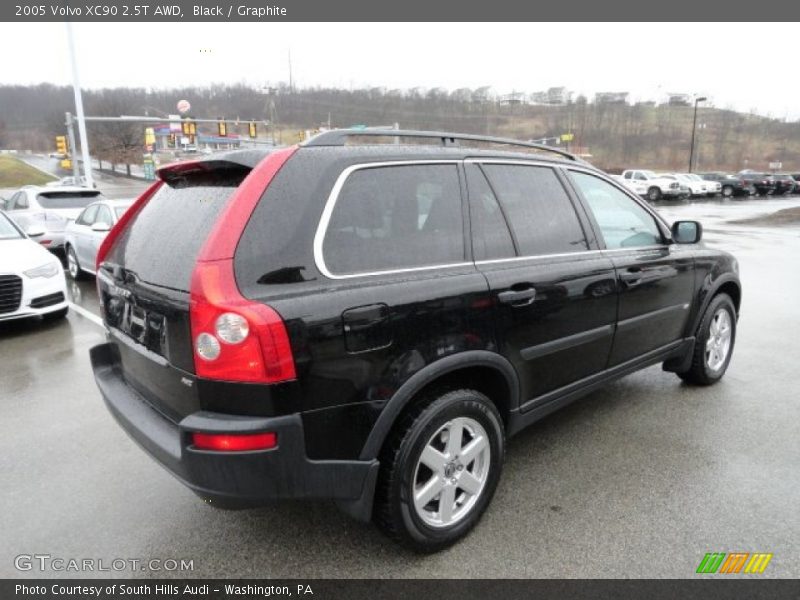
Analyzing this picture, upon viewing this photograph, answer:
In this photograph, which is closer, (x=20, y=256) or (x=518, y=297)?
(x=518, y=297)

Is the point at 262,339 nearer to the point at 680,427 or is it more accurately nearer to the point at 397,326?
the point at 397,326

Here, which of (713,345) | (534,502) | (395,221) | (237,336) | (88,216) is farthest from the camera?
(88,216)

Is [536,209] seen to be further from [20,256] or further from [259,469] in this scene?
[20,256]

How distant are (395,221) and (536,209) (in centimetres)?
100

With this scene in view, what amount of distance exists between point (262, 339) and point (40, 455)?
2.47 meters

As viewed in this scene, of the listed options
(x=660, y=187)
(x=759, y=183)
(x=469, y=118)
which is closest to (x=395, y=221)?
(x=660, y=187)

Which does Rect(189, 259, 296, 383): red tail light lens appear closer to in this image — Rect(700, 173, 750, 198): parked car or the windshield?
the windshield

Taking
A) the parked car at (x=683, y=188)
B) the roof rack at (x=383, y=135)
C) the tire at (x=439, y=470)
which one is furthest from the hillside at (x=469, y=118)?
the tire at (x=439, y=470)

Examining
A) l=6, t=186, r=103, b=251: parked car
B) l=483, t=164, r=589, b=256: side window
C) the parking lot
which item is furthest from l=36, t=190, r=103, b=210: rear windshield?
l=483, t=164, r=589, b=256: side window

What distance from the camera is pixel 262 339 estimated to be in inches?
78.0

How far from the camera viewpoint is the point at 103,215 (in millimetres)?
8953

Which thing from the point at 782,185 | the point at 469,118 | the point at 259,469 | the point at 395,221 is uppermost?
the point at 469,118

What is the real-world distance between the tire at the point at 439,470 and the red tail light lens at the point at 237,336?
0.63m

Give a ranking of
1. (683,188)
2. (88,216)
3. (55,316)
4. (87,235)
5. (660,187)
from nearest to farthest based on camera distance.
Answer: (55,316) < (87,235) < (88,216) < (660,187) < (683,188)
